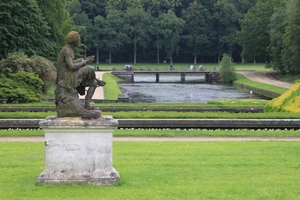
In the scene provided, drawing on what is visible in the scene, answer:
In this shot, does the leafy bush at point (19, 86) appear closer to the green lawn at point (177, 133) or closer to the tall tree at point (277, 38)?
the green lawn at point (177, 133)

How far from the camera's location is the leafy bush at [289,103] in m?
26.7

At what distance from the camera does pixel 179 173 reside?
11.1m

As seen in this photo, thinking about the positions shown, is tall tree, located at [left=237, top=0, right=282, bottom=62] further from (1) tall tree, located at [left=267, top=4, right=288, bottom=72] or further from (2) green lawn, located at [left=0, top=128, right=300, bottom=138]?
(2) green lawn, located at [left=0, top=128, right=300, bottom=138]

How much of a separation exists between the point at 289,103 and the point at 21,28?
26.5 m

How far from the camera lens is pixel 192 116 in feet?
77.5

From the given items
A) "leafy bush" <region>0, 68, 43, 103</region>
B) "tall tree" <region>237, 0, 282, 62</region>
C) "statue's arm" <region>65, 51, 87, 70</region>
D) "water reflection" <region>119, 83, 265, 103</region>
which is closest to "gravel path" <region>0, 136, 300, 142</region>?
"statue's arm" <region>65, 51, 87, 70</region>

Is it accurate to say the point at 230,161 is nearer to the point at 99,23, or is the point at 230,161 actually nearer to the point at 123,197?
the point at 123,197

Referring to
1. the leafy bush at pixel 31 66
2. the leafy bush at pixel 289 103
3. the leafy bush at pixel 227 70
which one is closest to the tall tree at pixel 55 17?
the leafy bush at pixel 31 66

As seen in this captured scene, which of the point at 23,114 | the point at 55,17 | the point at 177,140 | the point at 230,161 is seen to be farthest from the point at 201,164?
the point at 55,17

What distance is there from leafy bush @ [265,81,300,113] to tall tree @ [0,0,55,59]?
24.2 m

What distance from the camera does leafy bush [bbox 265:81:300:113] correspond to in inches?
1049

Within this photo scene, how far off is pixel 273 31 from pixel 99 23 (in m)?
45.7

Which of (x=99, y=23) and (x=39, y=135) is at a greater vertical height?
(x=99, y=23)

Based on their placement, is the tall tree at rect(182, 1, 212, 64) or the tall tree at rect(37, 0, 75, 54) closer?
the tall tree at rect(37, 0, 75, 54)
